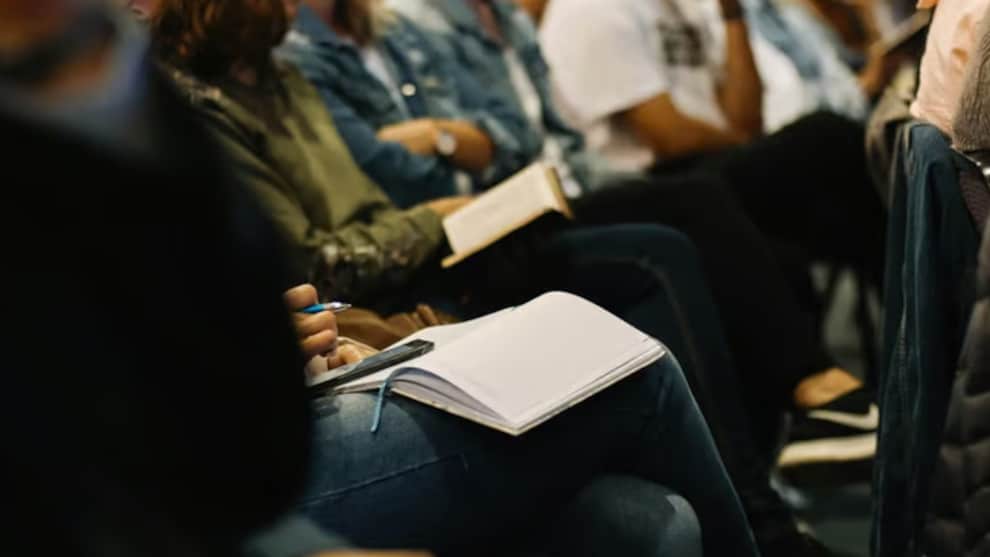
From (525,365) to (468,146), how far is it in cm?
117

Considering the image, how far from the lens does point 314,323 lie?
1.34 metres

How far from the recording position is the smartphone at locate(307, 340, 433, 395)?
4.28 feet

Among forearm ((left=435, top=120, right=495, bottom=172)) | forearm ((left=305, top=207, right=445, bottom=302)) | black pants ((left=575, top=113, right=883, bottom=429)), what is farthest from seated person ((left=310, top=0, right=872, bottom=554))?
forearm ((left=305, top=207, right=445, bottom=302))

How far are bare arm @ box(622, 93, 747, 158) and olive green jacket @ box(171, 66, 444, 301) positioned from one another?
82 centimetres

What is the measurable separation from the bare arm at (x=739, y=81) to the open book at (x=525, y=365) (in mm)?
1703

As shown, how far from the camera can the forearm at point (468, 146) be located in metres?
2.36

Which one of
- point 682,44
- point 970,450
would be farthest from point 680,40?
point 970,450

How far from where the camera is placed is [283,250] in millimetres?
803

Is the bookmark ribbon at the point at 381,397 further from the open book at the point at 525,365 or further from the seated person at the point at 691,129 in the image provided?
the seated person at the point at 691,129

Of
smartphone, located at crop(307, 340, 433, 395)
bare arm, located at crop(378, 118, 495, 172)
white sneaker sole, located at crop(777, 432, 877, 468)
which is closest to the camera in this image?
smartphone, located at crop(307, 340, 433, 395)

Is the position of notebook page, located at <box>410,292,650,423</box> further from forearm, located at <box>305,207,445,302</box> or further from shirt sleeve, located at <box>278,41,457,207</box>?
shirt sleeve, located at <box>278,41,457,207</box>

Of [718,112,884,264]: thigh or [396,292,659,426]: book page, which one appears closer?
[396,292,659,426]: book page

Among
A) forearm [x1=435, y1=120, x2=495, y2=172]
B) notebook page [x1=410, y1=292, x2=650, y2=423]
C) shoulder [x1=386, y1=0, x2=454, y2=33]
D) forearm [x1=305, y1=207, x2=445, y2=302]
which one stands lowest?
forearm [x1=435, y1=120, x2=495, y2=172]

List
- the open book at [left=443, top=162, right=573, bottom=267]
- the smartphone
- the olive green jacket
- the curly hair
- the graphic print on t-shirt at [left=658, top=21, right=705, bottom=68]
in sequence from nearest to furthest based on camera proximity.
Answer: the smartphone, the curly hair, the olive green jacket, the open book at [left=443, top=162, right=573, bottom=267], the graphic print on t-shirt at [left=658, top=21, right=705, bottom=68]
